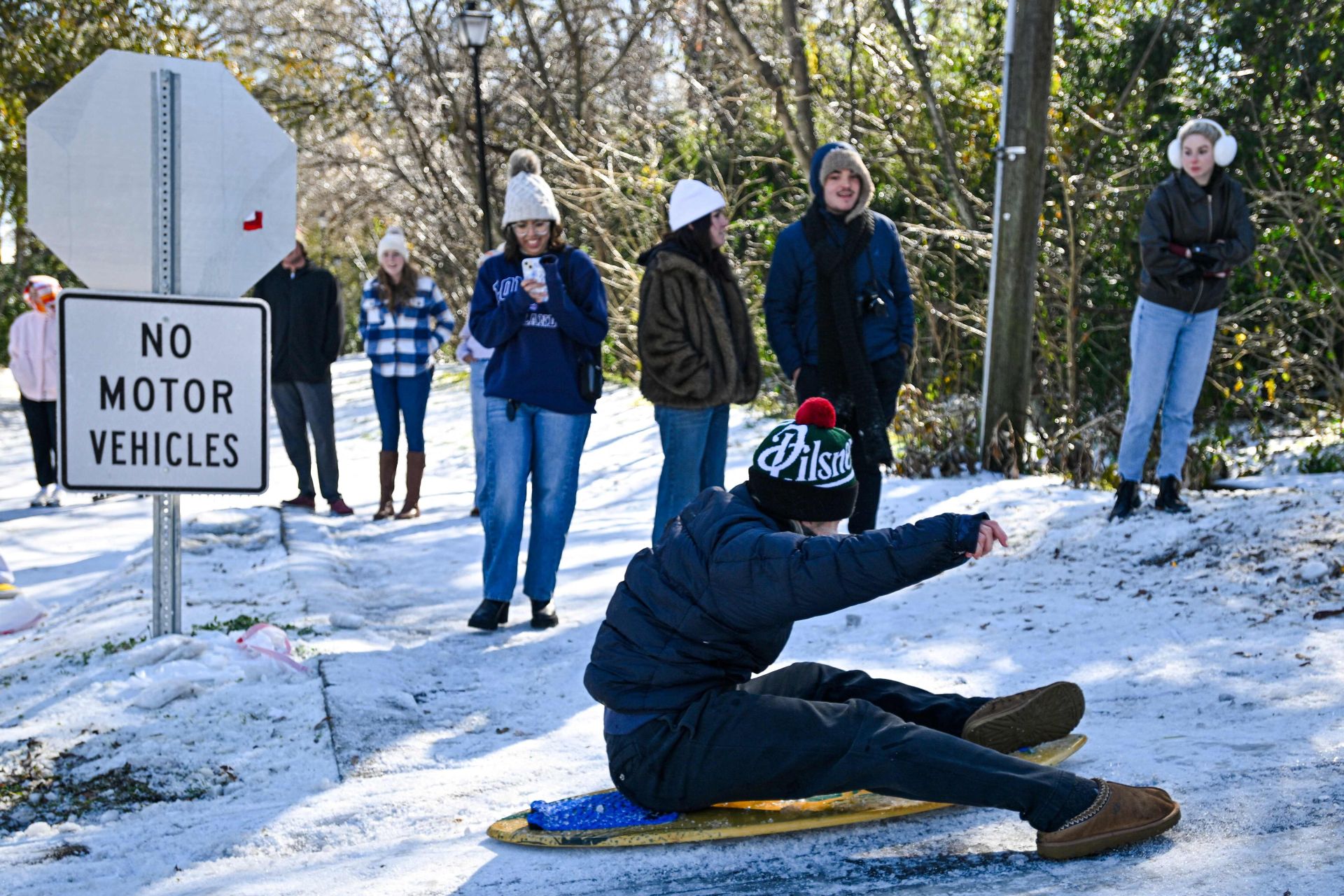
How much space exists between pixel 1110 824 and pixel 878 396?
376 centimetres

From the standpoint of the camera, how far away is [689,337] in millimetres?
6430

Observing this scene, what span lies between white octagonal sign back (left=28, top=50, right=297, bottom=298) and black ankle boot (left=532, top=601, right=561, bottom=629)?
6.78 ft

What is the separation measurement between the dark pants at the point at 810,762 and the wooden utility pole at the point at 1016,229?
20.5 feet

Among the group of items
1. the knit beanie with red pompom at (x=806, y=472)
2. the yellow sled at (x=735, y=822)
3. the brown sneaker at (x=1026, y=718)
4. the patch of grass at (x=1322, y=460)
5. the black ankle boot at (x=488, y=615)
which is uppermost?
the knit beanie with red pompom at (x=806, y=472)

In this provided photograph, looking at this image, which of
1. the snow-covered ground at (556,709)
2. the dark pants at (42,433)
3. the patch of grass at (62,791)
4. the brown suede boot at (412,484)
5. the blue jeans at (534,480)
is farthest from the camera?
the dark pants at (42,433)

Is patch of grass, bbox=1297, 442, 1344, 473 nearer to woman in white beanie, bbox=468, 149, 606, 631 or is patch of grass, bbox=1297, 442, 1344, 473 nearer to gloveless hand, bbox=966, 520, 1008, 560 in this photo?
woman in white beanie, bbox=468, 149, 606, 631

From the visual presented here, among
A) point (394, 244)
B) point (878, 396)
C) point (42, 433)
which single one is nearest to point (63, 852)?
point (878, 396)

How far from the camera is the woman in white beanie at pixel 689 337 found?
250 inches

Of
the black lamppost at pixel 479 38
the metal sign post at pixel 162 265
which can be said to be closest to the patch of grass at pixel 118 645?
the metal sign post at pixel 162 265

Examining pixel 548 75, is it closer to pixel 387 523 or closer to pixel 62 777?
pixel 387 523

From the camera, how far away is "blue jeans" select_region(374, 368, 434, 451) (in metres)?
9.76

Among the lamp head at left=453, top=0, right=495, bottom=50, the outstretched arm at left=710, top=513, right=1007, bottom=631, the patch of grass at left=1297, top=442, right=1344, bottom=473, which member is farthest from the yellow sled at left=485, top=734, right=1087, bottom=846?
the lamp head at left=453, top=0, right=495, bottom=50

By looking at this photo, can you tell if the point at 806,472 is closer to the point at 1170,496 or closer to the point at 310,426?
the point at 1170,496

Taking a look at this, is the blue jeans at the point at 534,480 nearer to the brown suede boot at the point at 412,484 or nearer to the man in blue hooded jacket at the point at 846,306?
the man in blue hooded jacket at the point at 846,306
